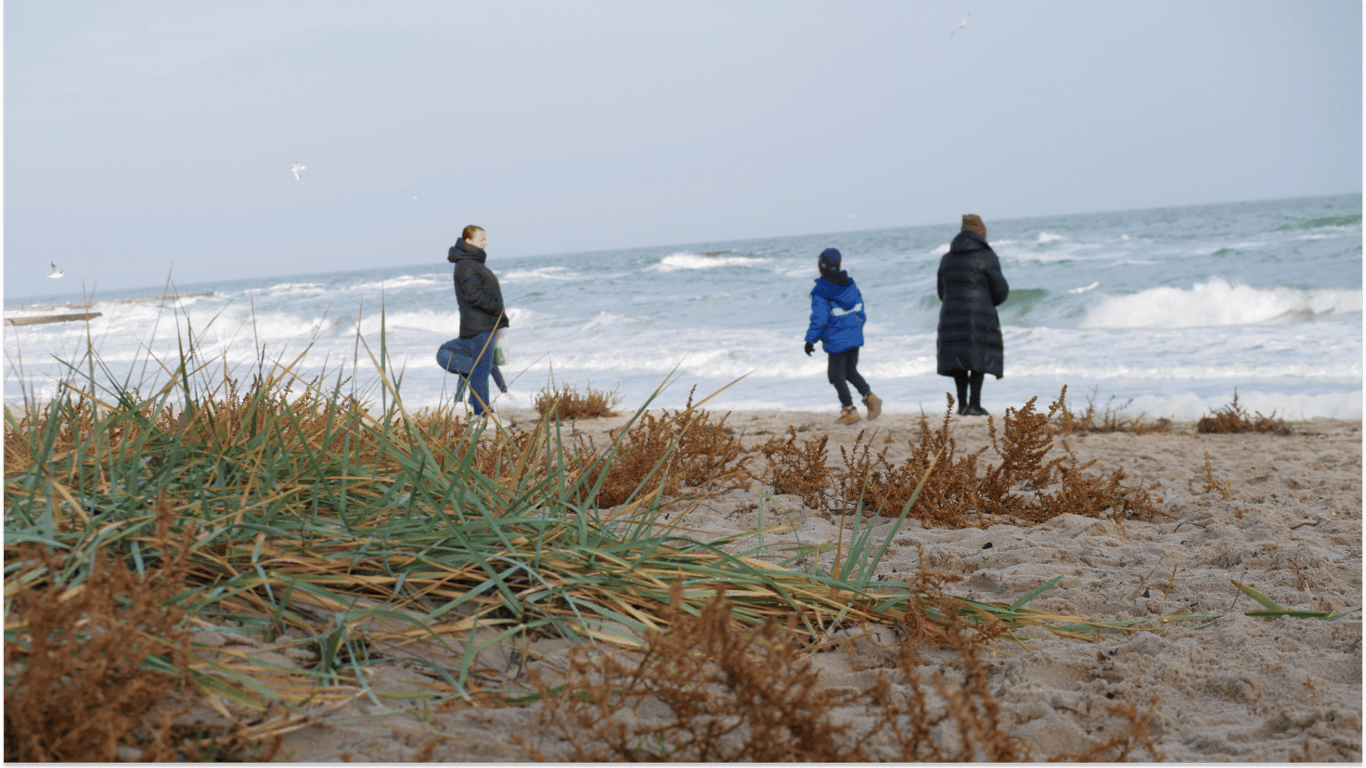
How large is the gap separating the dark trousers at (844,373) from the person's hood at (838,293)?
1.40ft

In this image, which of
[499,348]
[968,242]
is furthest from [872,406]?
[499,348]

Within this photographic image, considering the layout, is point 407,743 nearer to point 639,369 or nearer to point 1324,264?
point 639,369

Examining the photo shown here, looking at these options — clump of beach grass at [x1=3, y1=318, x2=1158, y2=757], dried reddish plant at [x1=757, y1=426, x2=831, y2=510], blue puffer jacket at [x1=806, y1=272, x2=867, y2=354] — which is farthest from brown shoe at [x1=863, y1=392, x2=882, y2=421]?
clump of beach grass at [x1=3, y1=318, x2=1158, y2=757]

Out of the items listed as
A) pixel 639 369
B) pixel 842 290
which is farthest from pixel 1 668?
pixel 639 369

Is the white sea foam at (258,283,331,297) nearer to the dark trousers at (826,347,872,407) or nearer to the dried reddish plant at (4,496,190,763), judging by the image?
the dark trousers at (826,347,872,407)

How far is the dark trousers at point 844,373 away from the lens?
7.88 m

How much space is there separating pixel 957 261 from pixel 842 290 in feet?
3.63

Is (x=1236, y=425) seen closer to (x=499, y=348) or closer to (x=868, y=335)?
(x=499, y=348)

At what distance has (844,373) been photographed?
313 inches

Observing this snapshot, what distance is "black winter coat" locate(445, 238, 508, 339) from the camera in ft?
24.0

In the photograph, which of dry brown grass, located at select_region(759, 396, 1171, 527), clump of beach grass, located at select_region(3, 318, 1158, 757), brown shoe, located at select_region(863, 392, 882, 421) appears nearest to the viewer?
clump of beach grass, located at select_region(3, 318, 1158, 757)

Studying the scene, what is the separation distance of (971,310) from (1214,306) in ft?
50.5

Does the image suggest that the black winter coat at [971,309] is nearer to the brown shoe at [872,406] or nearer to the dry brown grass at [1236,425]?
the brown shoe at [872,406]

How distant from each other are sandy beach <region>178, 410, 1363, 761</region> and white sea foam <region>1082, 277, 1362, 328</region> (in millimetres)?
16828
